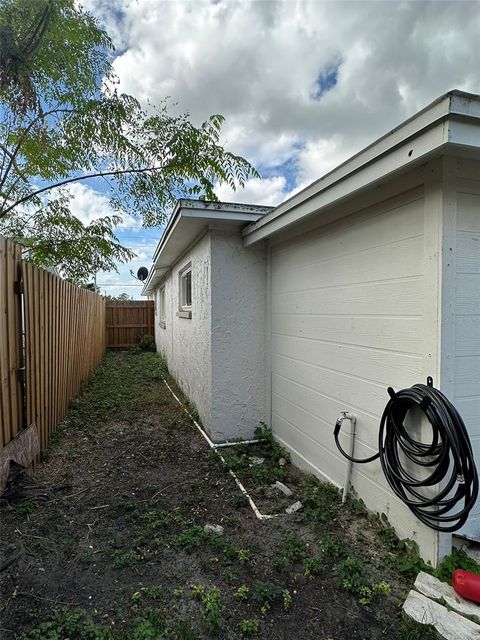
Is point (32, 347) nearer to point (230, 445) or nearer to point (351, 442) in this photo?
point (230, 445)

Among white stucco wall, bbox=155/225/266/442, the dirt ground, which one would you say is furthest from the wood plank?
white stucco wall, bbox=155/225/266/442

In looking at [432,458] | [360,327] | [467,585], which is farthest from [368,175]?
[467,585]

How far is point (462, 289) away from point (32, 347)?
3753 millimetres

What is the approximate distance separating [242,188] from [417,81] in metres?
2.27

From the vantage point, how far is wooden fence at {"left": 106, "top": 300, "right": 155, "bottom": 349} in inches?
582

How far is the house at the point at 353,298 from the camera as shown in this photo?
6.24 feet

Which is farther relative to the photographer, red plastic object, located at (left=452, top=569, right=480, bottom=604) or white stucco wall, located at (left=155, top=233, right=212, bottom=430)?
white stucco wall, located at (left=155, top=233, right=212, bottom=430)

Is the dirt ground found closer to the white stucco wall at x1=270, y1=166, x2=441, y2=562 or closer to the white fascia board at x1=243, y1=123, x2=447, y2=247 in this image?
the white stucco wall at x1=270, y1=166, x2=441, y2=562

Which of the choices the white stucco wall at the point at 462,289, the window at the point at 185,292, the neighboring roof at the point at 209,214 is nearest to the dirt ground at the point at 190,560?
the white stucco wall at the point at 462,289

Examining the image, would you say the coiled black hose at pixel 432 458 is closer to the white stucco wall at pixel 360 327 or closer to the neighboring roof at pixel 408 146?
the white stucco wall at pixel 360 327

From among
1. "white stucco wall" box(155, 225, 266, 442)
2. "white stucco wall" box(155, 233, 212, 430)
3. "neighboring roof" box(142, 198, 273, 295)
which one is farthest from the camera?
"white stucco wall" box(155, 233, 212, 430)

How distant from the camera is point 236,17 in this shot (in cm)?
439

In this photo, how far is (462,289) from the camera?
1.94 meters

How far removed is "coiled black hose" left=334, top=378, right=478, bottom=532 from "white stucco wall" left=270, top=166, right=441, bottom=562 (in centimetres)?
14
